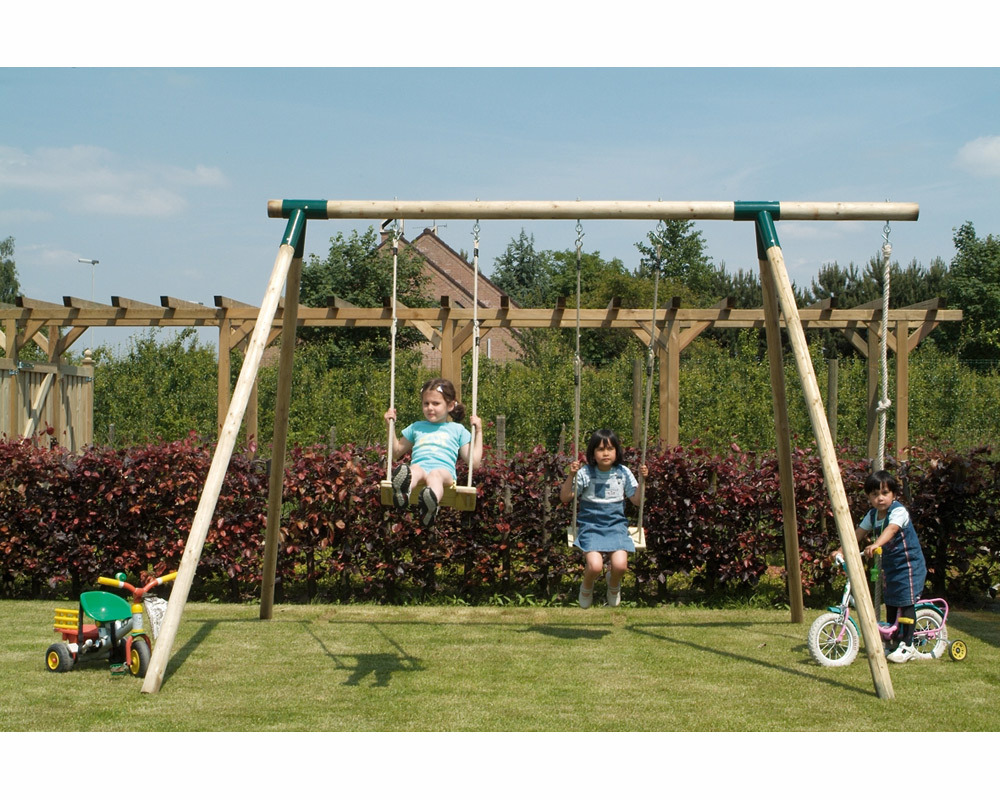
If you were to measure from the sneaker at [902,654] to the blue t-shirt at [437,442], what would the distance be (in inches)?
112

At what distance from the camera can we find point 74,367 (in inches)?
522

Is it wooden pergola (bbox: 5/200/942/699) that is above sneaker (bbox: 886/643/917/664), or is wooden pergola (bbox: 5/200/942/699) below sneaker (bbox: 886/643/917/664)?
above

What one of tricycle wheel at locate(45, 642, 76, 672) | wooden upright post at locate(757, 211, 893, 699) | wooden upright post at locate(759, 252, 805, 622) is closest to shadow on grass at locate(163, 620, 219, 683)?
tricycle wheel at locate(45, 642, 76, 672)

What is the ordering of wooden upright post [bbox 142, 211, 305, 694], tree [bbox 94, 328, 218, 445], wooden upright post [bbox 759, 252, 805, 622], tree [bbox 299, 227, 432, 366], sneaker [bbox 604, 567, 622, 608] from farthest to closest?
tree [bbox 299, 227, 432, 366]
tree [bbox 94, 328, 218, 445]
sneaker [bbox 604, 567, 622, 608]
wooden upright post [bbox 759, 252, 805, 622]
wooden upright post [bbox 142, 211, 305, 694]

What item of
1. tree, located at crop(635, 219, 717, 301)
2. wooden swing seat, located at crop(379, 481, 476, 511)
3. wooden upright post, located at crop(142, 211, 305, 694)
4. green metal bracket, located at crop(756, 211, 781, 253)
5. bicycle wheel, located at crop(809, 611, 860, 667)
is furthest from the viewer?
tree, located at crop(635, 219, 717, 301)

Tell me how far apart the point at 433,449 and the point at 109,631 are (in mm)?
2231

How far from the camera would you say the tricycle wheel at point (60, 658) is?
5219 mm

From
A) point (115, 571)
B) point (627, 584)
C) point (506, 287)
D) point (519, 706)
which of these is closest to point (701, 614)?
point (627, 584)

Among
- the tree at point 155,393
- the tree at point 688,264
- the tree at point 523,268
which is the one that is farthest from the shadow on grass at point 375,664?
the tree at point 523,268

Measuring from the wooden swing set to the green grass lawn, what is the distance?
0.37 m

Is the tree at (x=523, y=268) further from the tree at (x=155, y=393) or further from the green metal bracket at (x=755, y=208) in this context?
the green metal bracket at (x=755, y=208)

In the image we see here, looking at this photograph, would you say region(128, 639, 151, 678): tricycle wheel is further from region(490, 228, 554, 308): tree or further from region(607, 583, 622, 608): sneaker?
region(490, 228, 554, 308): tree

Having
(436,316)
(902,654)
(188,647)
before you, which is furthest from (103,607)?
(436,316)

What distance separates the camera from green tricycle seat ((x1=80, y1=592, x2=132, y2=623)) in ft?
17.4
